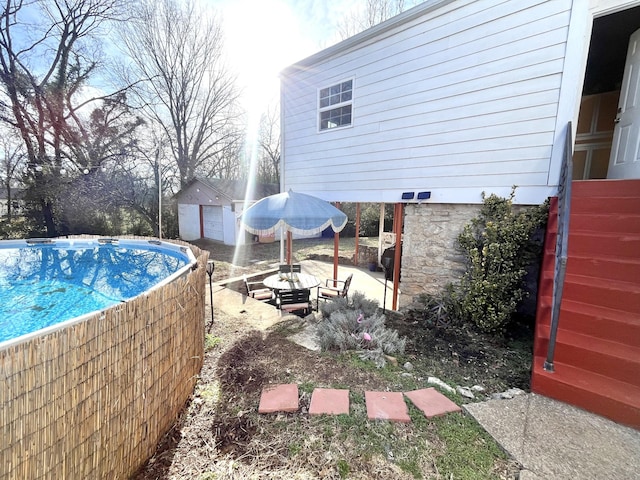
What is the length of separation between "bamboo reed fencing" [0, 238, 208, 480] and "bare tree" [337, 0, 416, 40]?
1635 cm

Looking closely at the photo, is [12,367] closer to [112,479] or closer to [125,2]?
[112,479]

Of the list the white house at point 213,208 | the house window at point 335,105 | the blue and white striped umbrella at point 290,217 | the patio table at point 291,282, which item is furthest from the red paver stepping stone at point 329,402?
the white house at point 213,208

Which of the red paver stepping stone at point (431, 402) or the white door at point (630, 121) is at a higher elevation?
the white door at point (630, 121)

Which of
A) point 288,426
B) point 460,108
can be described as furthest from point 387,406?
point 460,108

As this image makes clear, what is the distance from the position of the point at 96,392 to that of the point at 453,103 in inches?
249

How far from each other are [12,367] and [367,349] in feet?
11.7

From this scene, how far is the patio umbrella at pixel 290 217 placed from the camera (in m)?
4.95

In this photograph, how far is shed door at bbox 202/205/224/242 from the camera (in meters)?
16.0

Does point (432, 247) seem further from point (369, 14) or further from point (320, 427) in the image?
point (369, 14)

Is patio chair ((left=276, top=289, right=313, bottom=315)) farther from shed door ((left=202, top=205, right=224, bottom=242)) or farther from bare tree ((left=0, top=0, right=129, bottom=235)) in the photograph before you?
bare tree ((left=0, top=0, right=129, bottom=235))

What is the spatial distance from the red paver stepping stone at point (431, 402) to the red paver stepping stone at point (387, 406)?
0.49ft

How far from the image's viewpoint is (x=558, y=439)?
236 centimetres

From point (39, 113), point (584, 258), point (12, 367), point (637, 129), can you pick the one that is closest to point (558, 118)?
point (637, 129)

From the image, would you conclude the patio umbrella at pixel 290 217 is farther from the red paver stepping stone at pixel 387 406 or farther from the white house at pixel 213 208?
the white house at pixel 213 208
